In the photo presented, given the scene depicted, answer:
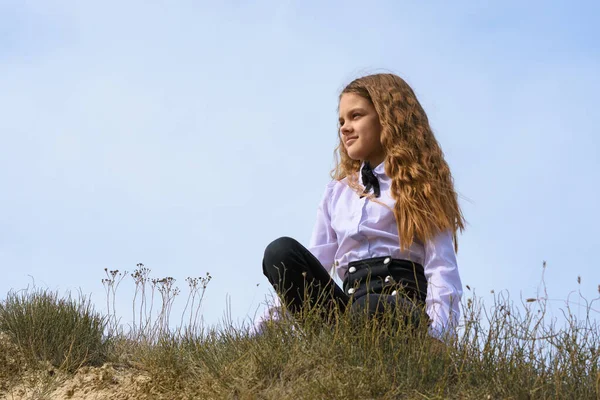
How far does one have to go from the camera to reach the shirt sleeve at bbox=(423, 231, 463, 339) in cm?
367

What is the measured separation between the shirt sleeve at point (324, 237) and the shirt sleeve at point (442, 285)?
0.61 m

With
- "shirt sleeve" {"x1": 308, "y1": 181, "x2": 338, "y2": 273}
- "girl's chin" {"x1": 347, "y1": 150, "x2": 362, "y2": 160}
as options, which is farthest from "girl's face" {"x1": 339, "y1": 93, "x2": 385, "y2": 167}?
"shirt sleeve" {"x1": 308, "y1": 181, "x2": 338, "y2": 273}

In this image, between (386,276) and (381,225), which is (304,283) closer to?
(386,276)

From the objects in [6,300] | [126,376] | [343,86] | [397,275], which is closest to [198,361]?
[126,376]

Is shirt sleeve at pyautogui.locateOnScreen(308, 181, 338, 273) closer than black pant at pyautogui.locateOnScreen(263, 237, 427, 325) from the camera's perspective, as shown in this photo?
No

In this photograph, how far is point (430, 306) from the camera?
12.4 ft

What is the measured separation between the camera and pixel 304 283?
3773mm

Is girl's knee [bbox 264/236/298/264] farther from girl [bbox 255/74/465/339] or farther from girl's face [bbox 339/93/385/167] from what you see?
girl's face [bbox 339/93/385/167]

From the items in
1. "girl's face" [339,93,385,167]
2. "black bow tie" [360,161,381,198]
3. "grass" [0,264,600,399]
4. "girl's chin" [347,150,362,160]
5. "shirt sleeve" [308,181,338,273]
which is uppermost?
"girl's face" [339,93,385,167]

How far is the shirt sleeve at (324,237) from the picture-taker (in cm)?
429

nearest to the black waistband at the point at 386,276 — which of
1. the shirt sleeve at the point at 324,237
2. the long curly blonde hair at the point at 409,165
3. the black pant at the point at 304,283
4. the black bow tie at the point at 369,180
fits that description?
the black pant at the point at 304,283

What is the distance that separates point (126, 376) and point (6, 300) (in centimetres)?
165

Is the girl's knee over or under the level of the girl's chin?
under

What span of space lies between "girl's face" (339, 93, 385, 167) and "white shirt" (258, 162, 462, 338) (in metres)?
0.13
